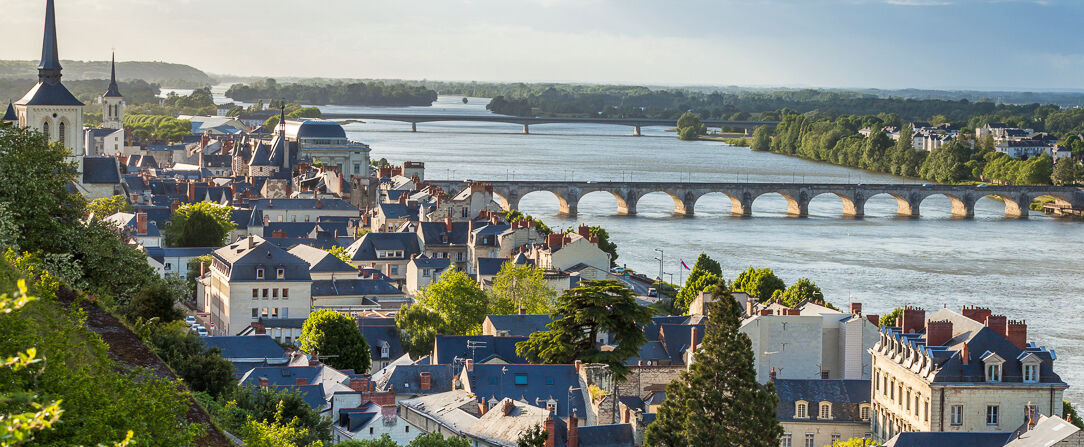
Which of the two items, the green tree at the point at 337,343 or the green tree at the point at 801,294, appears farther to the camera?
the green tree at the point at 801,294

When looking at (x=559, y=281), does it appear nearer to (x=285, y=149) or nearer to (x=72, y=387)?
(x=72, y=387)

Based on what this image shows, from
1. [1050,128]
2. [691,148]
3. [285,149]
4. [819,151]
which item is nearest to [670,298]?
[285,149]

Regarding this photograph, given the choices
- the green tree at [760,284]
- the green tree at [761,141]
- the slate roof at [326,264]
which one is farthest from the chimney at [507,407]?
the green tree at [761,141]

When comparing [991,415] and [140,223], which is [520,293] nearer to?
[140,223]

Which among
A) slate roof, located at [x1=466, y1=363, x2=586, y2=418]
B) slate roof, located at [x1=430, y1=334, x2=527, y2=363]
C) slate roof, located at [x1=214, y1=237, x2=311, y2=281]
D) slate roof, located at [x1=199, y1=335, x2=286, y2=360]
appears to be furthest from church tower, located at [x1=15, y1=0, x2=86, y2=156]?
slate roof, located at [x1=466, y1=363, x2=586, y2=418]

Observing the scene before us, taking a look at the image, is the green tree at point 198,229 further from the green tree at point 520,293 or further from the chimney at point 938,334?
the chimney at point 938,334
